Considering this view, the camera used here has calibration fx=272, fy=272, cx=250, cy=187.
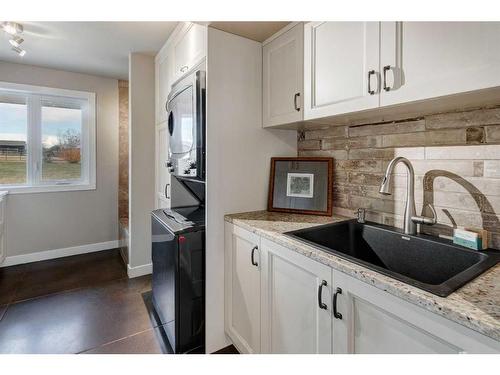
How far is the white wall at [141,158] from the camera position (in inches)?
116

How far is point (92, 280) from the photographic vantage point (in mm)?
2883

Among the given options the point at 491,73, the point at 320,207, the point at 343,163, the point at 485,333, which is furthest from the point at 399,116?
the point at 485,333

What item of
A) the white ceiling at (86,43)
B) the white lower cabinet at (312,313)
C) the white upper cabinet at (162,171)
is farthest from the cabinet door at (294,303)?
the white ceiling at (86,43)

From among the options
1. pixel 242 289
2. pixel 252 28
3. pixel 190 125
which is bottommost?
pixel 242 289

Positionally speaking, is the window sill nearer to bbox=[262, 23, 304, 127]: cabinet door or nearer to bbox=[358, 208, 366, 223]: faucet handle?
bbox=[262, 23, 304, 127]: cabinet door

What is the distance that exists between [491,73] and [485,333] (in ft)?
2.45

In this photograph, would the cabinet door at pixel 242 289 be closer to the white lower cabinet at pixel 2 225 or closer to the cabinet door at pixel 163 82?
the cabinet door at pixel 163 82

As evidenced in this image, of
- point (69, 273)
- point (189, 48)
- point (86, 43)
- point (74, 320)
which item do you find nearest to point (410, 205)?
point (189, 48)

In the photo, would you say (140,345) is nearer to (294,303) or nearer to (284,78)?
(294,303)

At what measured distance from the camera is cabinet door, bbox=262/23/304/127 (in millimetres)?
1572

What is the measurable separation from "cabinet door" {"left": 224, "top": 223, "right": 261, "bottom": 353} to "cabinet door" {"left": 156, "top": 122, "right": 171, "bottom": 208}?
122 centimetres

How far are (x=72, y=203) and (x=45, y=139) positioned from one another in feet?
2.91

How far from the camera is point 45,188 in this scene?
349 cm
